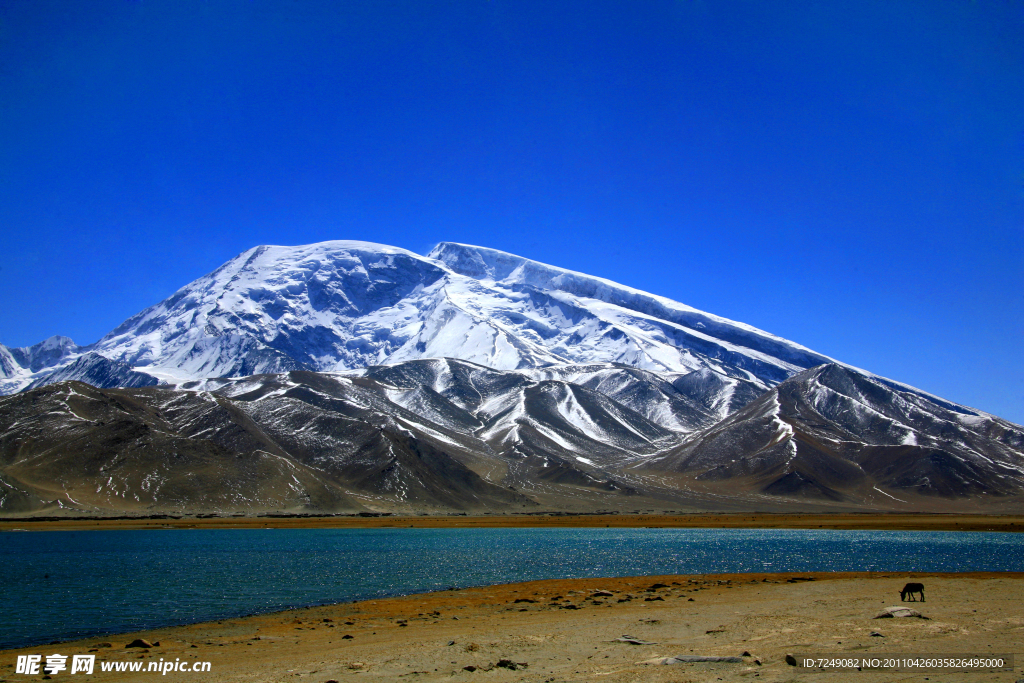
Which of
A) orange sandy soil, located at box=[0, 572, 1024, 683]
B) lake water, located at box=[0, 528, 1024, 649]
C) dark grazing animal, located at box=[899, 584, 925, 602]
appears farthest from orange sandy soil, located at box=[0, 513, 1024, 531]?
dark grazing animal, located at box=[899, 584, 925, 602]

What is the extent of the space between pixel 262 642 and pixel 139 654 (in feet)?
17.2

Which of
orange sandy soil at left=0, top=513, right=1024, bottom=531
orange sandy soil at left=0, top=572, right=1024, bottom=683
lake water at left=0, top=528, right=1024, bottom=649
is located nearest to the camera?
orange sandy soil at left=0, top=572, right=1024, bottom=683

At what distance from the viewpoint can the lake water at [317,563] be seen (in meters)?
44.8

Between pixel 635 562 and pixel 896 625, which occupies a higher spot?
pixel 896 625

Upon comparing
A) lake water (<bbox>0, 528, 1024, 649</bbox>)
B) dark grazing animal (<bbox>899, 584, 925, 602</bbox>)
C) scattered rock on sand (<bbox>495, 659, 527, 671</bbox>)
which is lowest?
lake water (<bbox>0, 528, 1024, 649</bbox>)

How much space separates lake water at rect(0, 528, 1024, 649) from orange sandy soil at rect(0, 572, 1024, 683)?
7519 millimetres

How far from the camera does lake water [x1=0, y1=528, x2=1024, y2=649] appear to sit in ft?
147

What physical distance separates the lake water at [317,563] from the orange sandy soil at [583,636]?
A: 24.7 ft

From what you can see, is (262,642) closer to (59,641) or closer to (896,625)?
(59,641)

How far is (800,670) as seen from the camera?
2358cm

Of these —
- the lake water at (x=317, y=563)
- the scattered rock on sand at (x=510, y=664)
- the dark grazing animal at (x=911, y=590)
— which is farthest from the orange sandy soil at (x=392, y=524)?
the scattered rock on sand at (x=510, y=664)

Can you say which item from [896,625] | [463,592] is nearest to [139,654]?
[463,592]

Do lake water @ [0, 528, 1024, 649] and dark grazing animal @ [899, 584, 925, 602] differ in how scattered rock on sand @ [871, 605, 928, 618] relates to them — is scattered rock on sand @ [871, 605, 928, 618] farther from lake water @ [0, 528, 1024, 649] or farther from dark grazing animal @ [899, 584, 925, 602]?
lake water @ [0, 528, 1024, 649]

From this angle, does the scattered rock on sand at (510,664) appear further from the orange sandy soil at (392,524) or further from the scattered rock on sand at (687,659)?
the orange sandy soil at (392,524)
